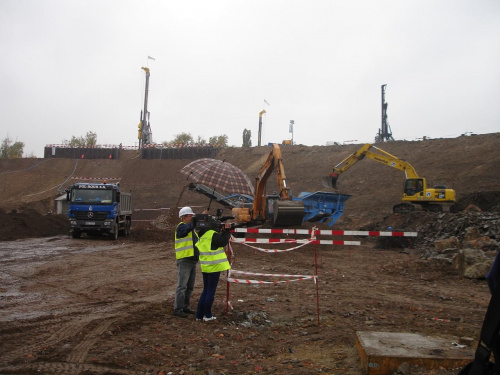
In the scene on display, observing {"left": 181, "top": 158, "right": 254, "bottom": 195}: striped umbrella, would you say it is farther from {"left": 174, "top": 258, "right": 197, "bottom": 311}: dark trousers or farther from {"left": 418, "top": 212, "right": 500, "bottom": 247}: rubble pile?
{"left": 174, "top": 258, "right": 197, "bottom": 311}: dark trousers

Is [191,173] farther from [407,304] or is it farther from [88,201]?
[407,304]

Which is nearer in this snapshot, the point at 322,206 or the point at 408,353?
the point at 408,353

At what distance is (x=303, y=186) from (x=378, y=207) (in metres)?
10.2

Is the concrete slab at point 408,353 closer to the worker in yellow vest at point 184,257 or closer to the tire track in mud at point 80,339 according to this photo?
the tire track in mud at point 80,339

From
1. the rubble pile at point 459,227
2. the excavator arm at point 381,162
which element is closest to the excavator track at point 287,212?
the rubble pile at point 459,227

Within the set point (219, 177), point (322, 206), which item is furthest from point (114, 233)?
point (322, 206)

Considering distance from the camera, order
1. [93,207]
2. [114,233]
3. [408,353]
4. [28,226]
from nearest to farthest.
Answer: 1. [408,353]
2. [93,207]
3. [114,233]
4. [28,226]

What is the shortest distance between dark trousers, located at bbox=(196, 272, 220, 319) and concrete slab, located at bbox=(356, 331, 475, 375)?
267cm

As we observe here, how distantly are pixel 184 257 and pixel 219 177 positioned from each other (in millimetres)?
12759

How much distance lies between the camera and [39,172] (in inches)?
2112

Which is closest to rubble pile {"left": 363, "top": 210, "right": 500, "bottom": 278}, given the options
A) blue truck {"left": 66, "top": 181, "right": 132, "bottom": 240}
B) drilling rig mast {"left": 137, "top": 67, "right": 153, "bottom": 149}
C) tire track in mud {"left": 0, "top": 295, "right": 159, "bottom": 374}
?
tire track in mud {"left": 0, "top": 295, "right": 159, "bottom": 374}

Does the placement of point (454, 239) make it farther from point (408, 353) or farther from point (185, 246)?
point (408, 353)

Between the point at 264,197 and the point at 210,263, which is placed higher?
the point at 264,197

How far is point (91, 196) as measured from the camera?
2073 cm
